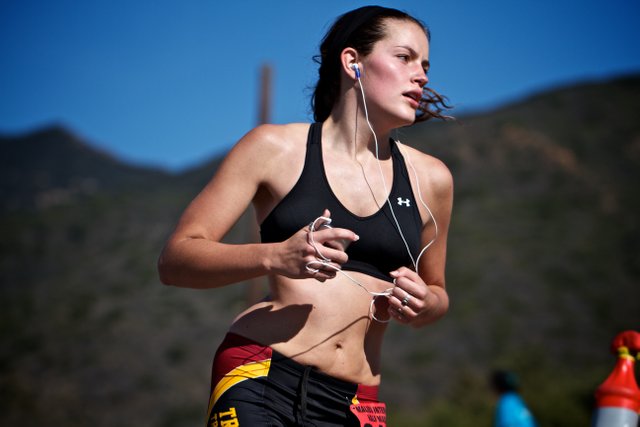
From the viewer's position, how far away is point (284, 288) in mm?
2770

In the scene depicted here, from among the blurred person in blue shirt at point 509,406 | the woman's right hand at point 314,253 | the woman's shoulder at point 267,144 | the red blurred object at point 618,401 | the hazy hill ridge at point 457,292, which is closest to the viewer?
the red blurred object at point 618,401

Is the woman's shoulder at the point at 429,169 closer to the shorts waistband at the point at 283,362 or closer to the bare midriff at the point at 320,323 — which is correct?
the bare midriff at the point at 320,323

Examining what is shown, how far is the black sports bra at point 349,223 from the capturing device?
2.76 meters

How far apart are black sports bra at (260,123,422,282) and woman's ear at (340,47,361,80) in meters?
0.38

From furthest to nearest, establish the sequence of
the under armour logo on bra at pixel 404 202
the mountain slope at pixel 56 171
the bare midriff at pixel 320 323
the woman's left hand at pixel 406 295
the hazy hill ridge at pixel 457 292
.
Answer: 1. the mountain slope at pixel 56 171
2. the hazy hill ridge at pixel 457 292
3. the under armour logo on bra at pixel 404 202
4. the bare midriff at pixel 320 323
5. the woman's left hand at pixel 406 295

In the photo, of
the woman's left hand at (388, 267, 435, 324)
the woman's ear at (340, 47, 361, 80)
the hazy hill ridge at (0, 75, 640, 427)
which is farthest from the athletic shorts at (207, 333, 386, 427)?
the hazy hill ridge at (0, 75, 640, 427)

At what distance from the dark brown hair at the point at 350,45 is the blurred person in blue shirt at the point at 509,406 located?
4977mm

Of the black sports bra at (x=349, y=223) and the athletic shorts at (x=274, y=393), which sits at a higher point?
the black sports bra at (x=349, y=223)

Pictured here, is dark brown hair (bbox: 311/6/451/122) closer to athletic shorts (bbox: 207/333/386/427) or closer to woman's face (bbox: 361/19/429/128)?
woman's face (bbox: 361/19/429/128)

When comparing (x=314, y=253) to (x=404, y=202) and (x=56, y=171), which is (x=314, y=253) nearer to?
(x=404, y=202)

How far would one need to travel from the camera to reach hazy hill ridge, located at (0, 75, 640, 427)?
93.9ft

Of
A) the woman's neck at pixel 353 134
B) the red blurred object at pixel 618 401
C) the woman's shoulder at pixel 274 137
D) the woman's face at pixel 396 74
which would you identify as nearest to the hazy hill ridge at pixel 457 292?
the woman's neck at pixel 353 134

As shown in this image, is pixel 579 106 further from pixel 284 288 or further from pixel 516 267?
pixel 284 288

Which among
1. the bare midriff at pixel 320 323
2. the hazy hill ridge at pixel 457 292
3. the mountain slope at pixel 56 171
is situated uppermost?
the bare midriff at pixel 320 323
